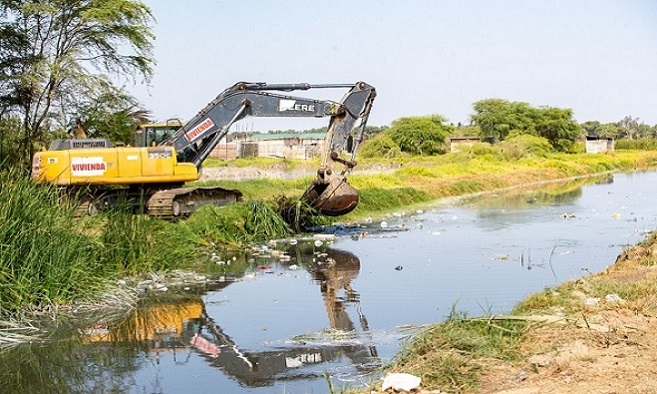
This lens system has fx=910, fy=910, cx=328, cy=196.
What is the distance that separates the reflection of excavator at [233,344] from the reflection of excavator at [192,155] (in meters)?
6.89

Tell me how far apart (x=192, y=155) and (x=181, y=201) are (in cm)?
141

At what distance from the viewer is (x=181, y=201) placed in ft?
66.2

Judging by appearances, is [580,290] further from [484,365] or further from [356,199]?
[356,199]

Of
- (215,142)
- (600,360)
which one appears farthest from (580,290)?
(215,142)

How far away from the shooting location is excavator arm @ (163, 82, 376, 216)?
799 inches

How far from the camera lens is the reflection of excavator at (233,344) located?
28.1ft

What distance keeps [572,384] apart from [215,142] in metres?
15.0

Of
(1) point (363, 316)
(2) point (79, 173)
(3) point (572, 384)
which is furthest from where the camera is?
(2) point (79, 173)

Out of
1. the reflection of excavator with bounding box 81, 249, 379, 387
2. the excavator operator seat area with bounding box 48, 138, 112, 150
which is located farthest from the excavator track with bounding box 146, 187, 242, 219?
the reflection of excavator with bounding box 81, 249, 379, 387

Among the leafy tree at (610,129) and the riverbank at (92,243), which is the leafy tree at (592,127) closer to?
the leafy tree at (610,129)

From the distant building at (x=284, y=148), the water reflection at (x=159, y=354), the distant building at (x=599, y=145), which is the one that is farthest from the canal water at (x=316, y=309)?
the distant building at (x=599, y=145)

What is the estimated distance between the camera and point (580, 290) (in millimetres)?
9992

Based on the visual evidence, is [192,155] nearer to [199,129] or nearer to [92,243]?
[199,129]

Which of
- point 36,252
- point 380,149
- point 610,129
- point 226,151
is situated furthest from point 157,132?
point 610,129
